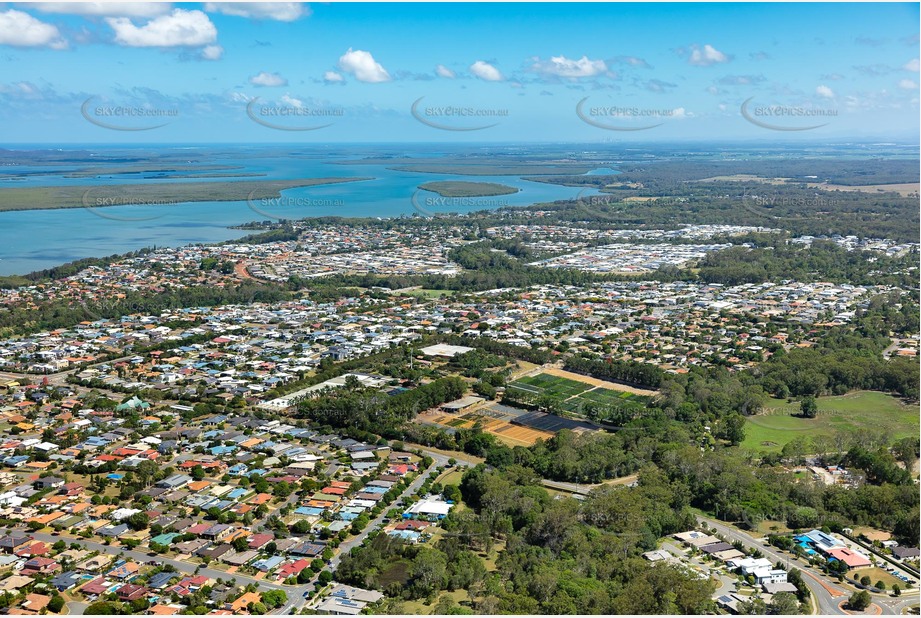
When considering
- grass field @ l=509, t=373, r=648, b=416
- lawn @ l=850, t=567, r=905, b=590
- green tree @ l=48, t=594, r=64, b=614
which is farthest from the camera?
grass field @ l=509, t=373, r=648, b=416

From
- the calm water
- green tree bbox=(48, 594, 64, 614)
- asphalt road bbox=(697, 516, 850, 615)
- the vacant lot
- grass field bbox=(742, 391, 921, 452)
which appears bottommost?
grass field bbox=(742, 391, 921, 452)

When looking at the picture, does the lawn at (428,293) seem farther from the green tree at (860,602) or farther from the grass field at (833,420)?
the green tree at (860,602)

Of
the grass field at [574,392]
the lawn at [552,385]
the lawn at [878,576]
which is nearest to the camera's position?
the lawn at [878,576]

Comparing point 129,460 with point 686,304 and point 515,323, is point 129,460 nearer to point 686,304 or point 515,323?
point 515,323

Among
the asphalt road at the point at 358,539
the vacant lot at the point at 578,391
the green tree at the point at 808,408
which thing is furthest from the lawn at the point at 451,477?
the green tree at the point at 808,408

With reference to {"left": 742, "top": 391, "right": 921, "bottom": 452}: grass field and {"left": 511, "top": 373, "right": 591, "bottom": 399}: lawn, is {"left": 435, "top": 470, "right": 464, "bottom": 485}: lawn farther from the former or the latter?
{"left": 742, "top": 391, "right": 921, "bottom": 452}: grass field

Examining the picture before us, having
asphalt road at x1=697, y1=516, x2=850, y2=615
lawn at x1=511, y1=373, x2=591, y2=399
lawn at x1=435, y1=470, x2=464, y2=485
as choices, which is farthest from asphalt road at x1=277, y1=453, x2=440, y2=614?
asphalt road at x1=697, y1=516, x2=850, y2=615
